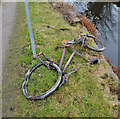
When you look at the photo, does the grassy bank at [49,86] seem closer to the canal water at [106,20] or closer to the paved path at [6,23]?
the paved path at [6,23]

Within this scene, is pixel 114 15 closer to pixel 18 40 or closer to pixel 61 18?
pixel 61 18

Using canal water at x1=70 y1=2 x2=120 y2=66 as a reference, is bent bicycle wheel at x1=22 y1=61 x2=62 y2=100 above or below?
below

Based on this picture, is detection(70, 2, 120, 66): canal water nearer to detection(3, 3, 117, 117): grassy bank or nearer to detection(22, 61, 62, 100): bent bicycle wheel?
detection(3, 3, 117, 117): grassy bank

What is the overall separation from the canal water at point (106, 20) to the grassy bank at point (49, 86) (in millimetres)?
2256

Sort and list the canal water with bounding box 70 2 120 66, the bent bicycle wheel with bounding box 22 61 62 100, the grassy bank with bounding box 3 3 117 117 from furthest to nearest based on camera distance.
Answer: the canal water with bounding box 70 2 120 66 < the bent bicycle wheel with bounding box 22 61 62 100 < the grassy bank with bounding box 3 3 117 117

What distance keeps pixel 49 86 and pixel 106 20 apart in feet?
30.6

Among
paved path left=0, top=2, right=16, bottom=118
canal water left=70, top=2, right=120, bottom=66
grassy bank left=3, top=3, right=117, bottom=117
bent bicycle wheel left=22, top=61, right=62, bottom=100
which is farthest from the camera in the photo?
canal water left=70, top=2, right=120, bottom=66

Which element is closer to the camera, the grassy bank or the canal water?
the grassy bank

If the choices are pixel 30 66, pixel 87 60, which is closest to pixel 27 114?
pixel 30 66

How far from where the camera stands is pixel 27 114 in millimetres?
5004

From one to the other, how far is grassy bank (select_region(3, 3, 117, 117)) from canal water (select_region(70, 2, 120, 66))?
2.26 m

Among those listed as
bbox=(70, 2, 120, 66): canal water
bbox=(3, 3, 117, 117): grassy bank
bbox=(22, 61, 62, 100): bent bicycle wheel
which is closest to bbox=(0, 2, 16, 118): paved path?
bbox=(3, 3, 117, 117): grassy bank

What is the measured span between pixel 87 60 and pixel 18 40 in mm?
4907

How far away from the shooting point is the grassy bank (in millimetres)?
5113
